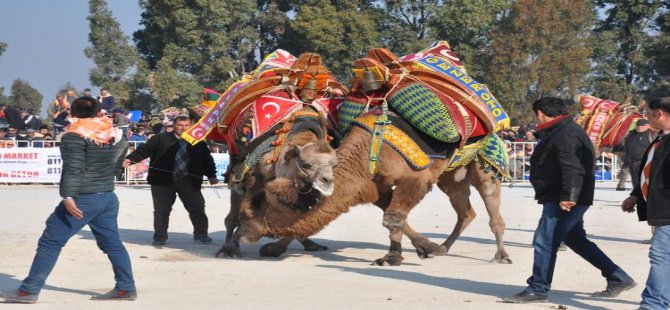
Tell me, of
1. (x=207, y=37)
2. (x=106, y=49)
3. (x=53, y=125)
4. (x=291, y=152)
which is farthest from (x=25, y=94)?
(x=291, y=152)

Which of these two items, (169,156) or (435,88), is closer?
→ (435,88)

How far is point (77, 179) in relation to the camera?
8344 millimetres

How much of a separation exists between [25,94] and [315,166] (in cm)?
Result: 5761

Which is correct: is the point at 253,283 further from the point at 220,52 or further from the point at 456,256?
the point at 220,52

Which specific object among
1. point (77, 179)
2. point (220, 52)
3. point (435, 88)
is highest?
point (220, 52)

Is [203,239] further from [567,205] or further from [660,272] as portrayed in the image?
[660,272]

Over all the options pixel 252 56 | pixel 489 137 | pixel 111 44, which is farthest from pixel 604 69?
pixel 489 137

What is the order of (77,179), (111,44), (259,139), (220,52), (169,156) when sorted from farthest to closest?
(111,44) < (220,52) < (169,156) < (259,139) < (77,179)

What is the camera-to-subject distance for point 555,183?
855 centimetres

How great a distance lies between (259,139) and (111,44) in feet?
119

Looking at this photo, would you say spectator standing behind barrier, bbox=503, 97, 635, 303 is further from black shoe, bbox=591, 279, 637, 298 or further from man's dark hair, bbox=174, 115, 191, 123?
man's dark hair, bbox=174, 115, 191, 123

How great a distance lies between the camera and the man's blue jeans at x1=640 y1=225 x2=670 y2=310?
304 inches

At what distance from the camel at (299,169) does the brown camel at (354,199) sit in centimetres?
16

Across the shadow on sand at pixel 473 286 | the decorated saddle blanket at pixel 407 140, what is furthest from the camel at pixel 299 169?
the shadow on sand at pixel 473 286
